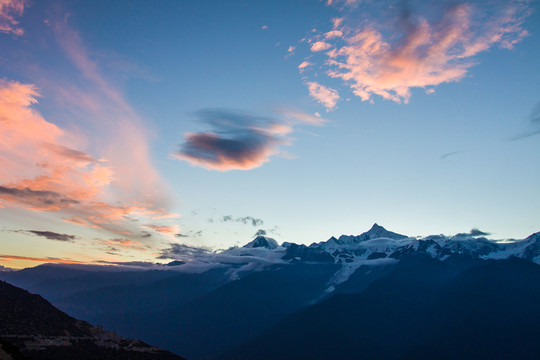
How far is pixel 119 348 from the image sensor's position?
16600 cm

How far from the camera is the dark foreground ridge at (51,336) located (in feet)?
458

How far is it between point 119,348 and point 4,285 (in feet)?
235

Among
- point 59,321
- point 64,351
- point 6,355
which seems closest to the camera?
point 6,355

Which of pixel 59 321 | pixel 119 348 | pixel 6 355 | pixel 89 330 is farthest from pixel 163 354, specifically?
pixel 6 355

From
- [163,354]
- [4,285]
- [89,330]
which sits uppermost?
[4,285]

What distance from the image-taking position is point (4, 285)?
185500 millimetres

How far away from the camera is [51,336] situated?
154250 mm

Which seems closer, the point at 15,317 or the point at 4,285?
the point at 15,317

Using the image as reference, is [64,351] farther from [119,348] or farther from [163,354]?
[163,354]

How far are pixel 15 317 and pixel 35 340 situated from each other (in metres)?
24.7

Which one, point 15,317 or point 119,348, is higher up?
point 15,317

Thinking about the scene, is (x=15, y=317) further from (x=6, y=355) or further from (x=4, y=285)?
(x=6, y=355)

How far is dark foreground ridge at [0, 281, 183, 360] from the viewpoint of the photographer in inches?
5497

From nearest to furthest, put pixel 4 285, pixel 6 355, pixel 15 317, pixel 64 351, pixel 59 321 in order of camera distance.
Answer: pixel 6 355, pixel 64 351, pixel 15 317, pixel 59 321, pixel 4 285
